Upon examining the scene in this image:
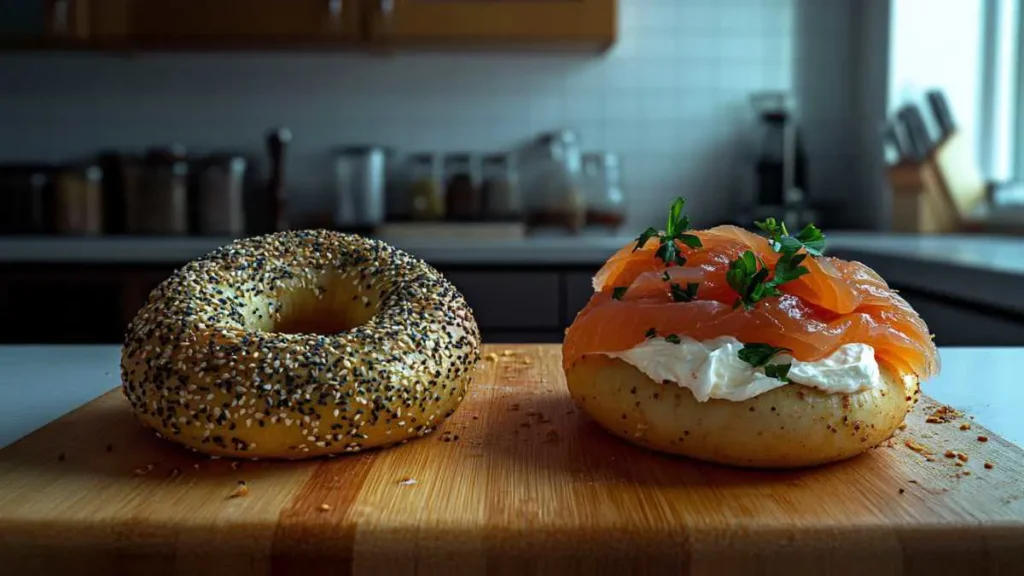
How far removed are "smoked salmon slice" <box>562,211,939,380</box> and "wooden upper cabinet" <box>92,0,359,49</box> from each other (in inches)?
80.3

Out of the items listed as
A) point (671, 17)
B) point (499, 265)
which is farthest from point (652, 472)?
point (671, 17)

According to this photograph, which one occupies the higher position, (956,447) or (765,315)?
(765,315)

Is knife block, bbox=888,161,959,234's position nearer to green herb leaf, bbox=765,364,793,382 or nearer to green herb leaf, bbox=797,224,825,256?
A: green herb leaf, bbox=797,224,825,256

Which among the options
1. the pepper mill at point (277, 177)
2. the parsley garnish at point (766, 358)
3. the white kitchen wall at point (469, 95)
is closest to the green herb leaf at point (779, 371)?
the parsley garnish at point (766, 358)

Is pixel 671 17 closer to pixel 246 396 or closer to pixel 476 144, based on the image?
pixel 476 144

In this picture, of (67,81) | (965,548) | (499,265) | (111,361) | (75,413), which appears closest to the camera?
(965,548)

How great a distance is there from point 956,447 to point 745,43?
250 cm

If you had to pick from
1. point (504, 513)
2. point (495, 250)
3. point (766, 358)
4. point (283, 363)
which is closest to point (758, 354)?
point (766, 358)

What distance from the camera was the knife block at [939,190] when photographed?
2.62 m

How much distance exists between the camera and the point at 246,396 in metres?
0.71

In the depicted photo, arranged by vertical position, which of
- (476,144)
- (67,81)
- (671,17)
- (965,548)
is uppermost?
(671,17)

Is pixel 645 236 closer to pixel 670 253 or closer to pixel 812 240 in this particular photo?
pixel 670 253

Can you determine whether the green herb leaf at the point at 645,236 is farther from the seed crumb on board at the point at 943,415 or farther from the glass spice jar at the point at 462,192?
the glass spice jar at the point at 462,192

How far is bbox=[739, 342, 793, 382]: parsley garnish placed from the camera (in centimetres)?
69
